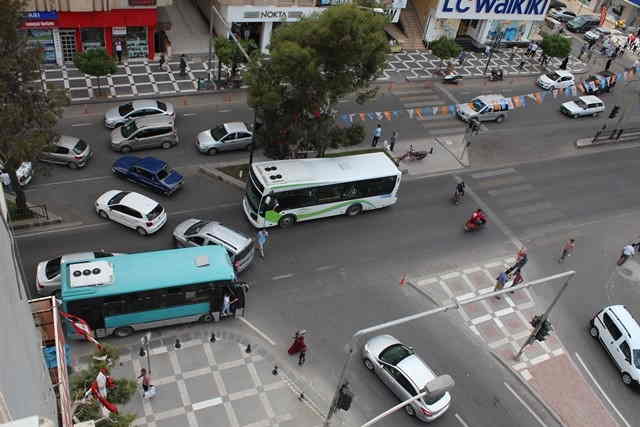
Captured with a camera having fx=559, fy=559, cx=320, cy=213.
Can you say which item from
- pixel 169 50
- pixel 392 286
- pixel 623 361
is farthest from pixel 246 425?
pixel 169 50

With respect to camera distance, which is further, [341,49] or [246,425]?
[341,49]

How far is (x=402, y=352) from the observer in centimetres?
2353

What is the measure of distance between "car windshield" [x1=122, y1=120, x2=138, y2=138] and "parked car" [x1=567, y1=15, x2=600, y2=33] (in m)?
53.0

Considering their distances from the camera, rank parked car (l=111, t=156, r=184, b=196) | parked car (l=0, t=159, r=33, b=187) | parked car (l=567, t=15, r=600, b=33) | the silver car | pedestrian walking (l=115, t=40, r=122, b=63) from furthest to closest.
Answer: parked car (l=567, t=15, r=600, b=33) < pedestrian walking (l=115, t=40, r=122, b=63) < parked car (l=111, t=156, r=184, b=196) < parked car (l=0, t=159, r=33, b=187) < the silver car

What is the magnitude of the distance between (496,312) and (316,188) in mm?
11128

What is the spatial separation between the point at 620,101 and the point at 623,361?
33.5m

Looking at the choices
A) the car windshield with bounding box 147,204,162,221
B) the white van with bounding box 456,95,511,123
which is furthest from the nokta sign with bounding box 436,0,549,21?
the car windshield with bounding box 147,204,162,221

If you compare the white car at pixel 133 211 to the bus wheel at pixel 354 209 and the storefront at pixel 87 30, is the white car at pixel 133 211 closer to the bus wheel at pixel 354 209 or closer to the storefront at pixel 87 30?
the bus wheel at pixel 354 209

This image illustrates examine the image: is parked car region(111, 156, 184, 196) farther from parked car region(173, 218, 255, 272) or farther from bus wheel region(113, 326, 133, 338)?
bus wheel region(113, 326, 133, 338)

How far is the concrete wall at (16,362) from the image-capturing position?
689cm

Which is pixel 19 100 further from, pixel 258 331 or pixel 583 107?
pixel 583 107

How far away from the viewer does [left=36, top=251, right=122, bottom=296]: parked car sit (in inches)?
917

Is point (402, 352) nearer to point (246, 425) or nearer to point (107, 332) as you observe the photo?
point (246, 425)

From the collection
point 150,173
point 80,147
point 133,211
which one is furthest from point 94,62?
point 133,211
